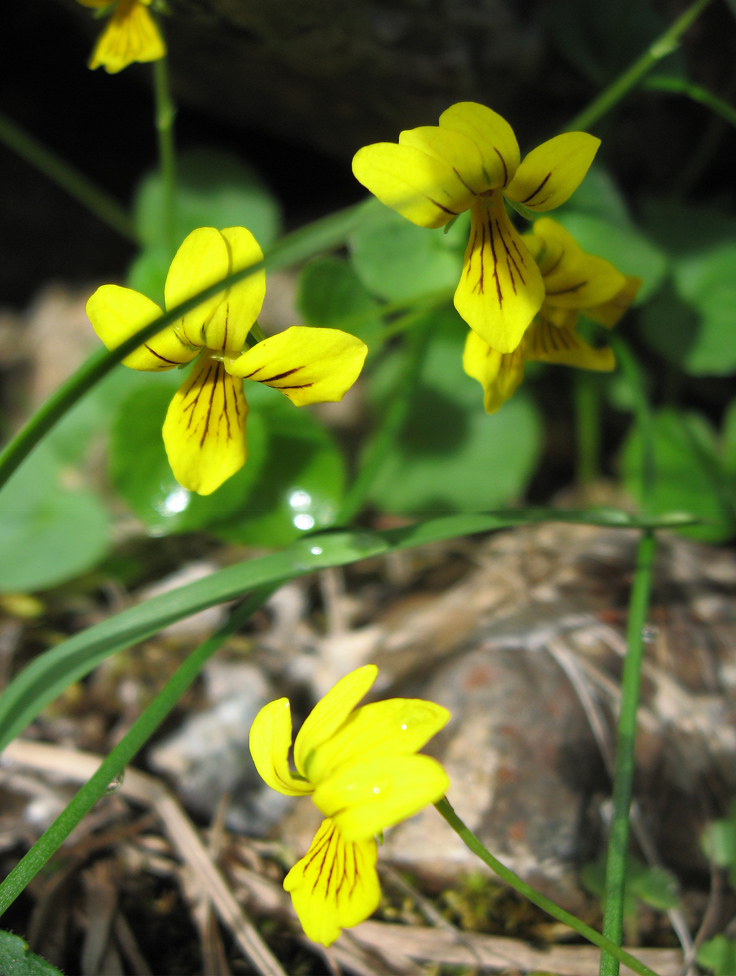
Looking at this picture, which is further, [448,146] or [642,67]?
[642,67]

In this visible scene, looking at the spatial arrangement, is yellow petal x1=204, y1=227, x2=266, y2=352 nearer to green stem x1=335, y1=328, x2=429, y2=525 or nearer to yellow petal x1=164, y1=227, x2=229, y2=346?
yellow petal x1=164, y1=227, x2=229, y2=346

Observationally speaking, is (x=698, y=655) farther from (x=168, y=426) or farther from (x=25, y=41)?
(x=25, y=41)

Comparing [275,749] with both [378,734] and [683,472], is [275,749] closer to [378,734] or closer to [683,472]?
[378,734]

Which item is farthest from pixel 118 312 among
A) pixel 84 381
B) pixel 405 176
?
pixel 405 176

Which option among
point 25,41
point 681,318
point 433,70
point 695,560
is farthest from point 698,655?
point 25,41

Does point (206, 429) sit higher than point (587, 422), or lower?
lower

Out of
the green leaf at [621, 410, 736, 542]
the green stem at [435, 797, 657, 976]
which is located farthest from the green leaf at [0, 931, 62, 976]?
the green leaf at [621, 410, 736, 542]
